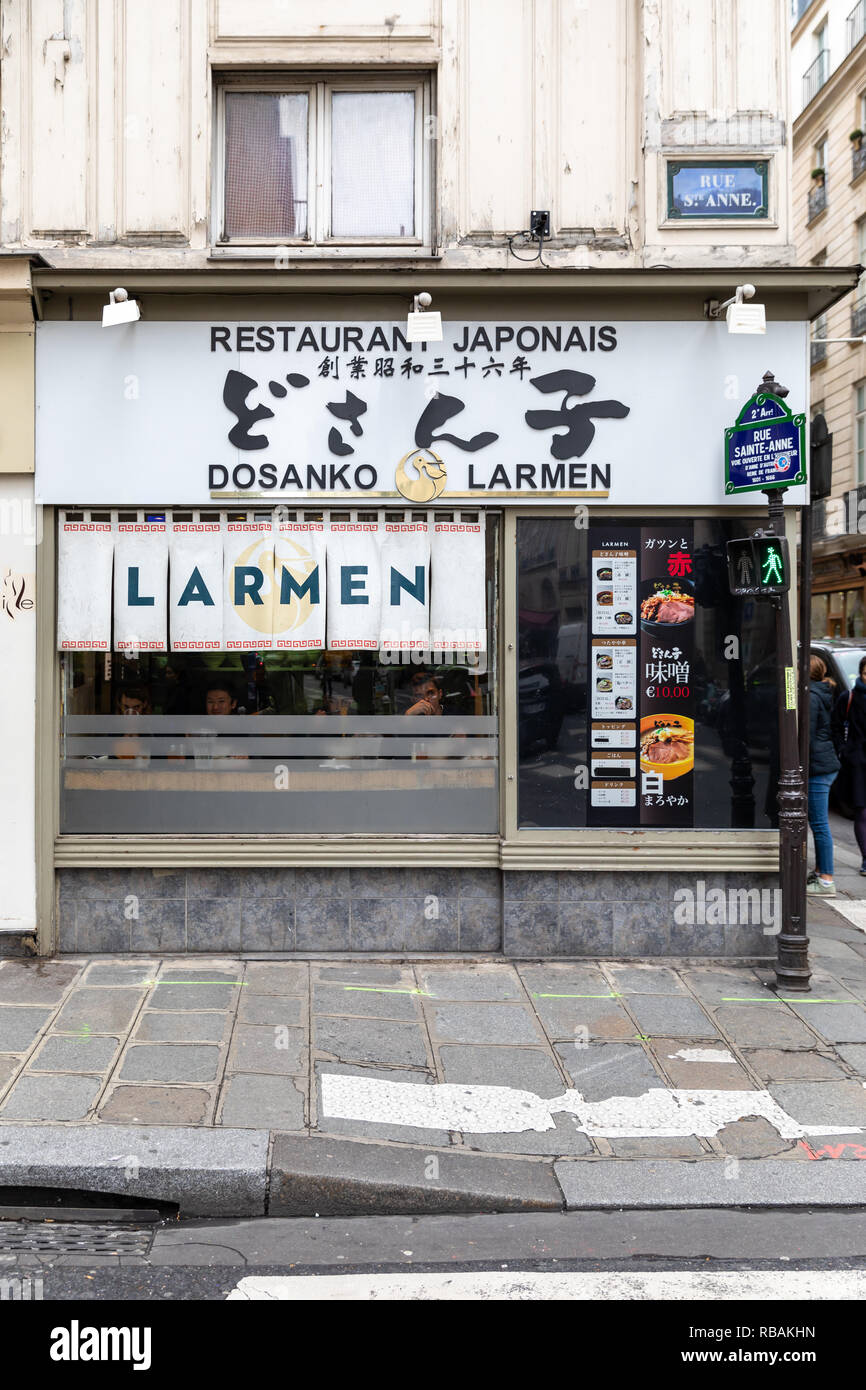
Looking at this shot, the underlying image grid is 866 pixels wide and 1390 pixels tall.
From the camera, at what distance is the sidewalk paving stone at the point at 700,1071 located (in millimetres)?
5820

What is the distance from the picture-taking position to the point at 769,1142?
207 inches

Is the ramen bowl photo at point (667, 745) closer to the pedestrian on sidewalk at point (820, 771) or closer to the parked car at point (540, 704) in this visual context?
the parked car at point (540, 704)

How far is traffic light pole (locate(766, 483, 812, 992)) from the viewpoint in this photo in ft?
23.5

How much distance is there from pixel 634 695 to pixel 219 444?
11.1ft

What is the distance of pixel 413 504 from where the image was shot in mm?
7676

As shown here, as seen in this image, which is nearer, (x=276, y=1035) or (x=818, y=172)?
(x=276, y=1035)

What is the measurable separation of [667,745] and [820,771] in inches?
109

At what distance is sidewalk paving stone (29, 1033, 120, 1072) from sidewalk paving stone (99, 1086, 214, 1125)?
0.35 metres

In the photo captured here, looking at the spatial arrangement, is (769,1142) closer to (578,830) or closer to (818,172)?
(578,830)

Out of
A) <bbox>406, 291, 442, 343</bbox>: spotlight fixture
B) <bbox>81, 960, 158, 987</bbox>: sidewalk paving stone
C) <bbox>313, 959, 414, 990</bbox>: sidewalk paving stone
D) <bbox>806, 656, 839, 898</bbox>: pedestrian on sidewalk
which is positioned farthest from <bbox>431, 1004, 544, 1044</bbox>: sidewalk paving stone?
<bbox>406, 291, 442, 343</bbox>: spotlight fixture

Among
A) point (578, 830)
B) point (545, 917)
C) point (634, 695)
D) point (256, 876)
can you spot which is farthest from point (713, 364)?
point (256, 876)

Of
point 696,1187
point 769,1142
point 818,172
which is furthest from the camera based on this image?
point 818,172

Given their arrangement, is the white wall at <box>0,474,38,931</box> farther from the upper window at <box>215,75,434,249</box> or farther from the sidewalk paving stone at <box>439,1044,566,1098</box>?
the sidewalk paving stone at <box>439,1044,566,1098</box>

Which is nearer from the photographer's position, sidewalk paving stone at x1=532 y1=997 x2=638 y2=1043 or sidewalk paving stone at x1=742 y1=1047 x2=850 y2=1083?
sidewalk paving stone at x1=742 y1=1047 x2=850 y2=1083
